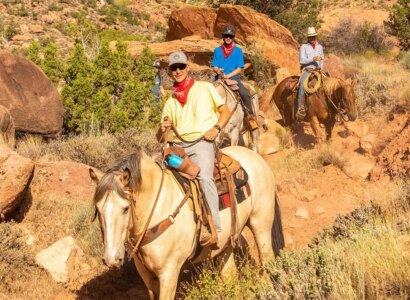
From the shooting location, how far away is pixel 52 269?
22.9 ft

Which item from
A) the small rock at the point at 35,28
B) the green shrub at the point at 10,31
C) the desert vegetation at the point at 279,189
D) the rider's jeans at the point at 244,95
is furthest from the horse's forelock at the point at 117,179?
the small rock at the point at 35,28

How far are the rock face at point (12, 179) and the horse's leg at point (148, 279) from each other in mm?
3741

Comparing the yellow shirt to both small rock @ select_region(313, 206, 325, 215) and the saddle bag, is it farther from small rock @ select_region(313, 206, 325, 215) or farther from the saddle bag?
small rock @ select_region(313, 206, 325, 215)

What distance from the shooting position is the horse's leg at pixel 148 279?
201 inches

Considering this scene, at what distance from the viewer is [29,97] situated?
1236 cm

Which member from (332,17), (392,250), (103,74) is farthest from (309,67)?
(332,17)

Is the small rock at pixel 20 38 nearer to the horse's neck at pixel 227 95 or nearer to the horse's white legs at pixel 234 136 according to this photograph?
the horse's neck at pixel 227 95

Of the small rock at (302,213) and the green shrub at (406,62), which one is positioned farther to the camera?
the green shrub at (406,62)

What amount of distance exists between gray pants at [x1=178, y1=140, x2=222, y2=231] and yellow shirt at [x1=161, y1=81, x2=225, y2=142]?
0.12m

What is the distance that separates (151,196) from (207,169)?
795 millimetres

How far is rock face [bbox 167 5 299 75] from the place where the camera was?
68.8 ft

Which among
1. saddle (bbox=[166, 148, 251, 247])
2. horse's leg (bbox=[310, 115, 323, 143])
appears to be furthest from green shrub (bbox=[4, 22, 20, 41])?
saddle (bbox=[166, 148, 251, 247])

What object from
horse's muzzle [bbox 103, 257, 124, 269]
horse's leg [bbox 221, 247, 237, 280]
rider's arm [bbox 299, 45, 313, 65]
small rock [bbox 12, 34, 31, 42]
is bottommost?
small rock [bbox 12, 34, 31, 42]

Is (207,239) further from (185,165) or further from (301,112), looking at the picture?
(301,112)
